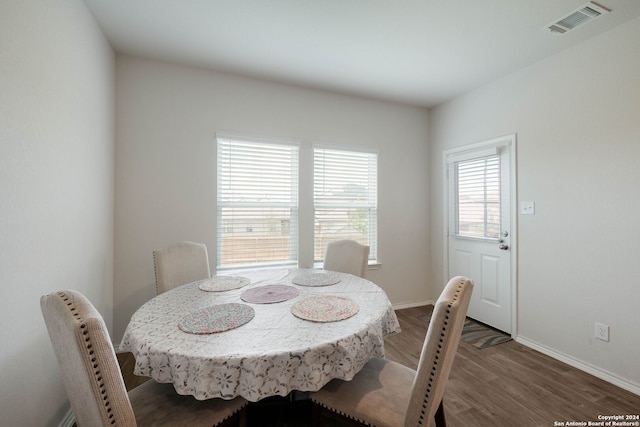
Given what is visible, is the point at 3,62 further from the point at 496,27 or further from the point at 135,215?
the point at 496,27

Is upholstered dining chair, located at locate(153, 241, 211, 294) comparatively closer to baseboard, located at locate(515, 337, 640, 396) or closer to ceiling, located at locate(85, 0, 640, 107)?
ceiling, located at locate(85, 0, 640, 107)

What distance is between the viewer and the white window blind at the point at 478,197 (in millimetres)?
3062

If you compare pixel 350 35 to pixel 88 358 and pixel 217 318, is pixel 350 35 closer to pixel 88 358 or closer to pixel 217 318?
pixel 217 318

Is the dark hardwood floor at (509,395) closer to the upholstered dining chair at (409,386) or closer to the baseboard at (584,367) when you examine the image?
the baseboard at (584,367)

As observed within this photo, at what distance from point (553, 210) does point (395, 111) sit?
2.11m

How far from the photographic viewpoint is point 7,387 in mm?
1213

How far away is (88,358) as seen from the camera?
82cm

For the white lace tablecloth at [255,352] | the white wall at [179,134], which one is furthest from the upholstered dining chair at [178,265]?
the white lace tablecloth at [255,352]

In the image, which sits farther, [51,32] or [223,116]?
[223,116]

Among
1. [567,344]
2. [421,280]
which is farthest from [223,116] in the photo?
[567,344]

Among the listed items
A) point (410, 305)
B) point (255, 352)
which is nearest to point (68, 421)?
point (255, 352)

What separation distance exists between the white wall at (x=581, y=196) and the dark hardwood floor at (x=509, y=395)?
0.81 feet

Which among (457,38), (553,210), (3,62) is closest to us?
(3,62)

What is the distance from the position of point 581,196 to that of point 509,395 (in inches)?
67.4
